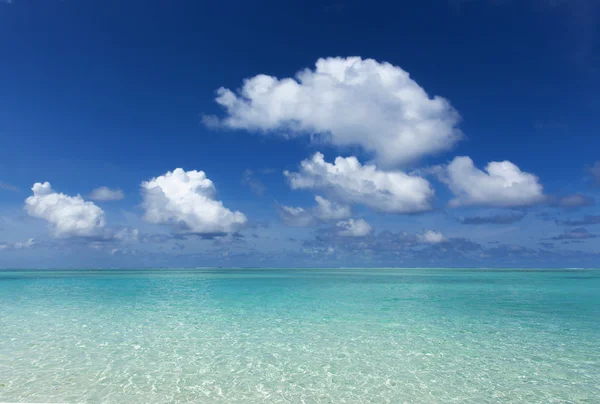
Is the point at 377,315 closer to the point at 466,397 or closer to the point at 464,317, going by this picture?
the point at 464,317

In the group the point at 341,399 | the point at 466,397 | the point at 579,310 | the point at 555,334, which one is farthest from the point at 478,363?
the point at 579,310

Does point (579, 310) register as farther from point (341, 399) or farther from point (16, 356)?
point (16, 356)

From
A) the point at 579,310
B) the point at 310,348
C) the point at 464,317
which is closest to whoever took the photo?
the point at 310,348

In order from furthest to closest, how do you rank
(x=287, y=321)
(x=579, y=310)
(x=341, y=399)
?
(x=579, y=310) → (x=287, y=321) → (x=341, y=399)

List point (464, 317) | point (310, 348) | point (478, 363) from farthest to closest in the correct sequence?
point (464, 317), point (310, 348), point (478, 363)

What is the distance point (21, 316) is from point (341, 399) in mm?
19811

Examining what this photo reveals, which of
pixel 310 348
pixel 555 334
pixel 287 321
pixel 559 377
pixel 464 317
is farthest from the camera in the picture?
pixel 464 317

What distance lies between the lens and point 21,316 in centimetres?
2108

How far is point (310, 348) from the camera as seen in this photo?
44.6 feet

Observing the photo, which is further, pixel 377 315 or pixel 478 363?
pixel 377 315

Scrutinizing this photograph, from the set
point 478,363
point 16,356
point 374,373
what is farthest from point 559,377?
point 16,356

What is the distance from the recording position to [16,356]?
12359mm

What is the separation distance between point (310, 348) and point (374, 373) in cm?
325

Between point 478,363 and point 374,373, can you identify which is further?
point 478,363
